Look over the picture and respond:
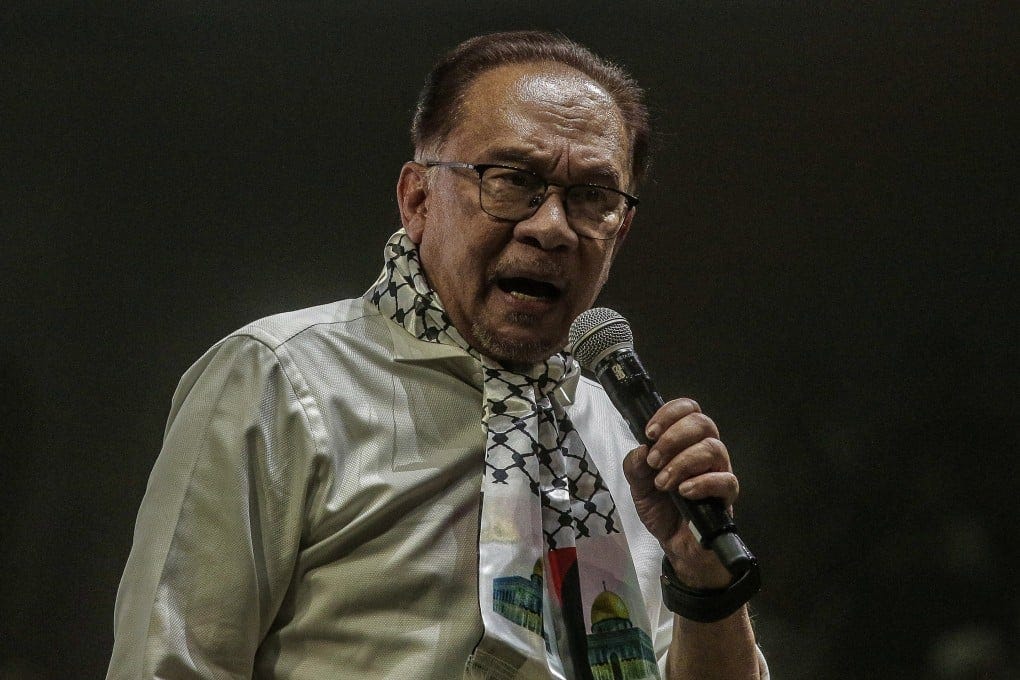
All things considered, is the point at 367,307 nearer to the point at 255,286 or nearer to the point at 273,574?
the point at 273,574

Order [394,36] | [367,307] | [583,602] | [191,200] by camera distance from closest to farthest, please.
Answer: [583,602] → [367,307] → [191,200] → [394,36]

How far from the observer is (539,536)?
136 centimetres

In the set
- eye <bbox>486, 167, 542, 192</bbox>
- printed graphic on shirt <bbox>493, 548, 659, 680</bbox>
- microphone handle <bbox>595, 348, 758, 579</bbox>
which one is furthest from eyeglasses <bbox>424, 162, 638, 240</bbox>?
printed graphic on shirt <bbox>493, 548, 659, 680</bbox>

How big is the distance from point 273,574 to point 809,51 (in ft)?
5.89

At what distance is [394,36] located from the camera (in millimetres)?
2279

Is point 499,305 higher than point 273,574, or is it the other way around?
point 499,305

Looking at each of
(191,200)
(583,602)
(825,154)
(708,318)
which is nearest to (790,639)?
(708,318)

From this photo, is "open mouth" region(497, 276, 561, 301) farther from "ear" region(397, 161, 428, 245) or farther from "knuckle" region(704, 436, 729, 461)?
"knuckle" region(704, 436, 729, 461)

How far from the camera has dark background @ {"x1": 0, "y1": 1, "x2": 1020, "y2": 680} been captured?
2.01 m

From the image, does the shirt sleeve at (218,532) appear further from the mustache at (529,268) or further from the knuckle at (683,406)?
the knuckle at (683,406)

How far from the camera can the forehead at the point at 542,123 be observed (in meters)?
1.50

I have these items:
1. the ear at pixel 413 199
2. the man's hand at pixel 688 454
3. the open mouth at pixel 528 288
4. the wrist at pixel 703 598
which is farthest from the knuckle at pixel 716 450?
the ear at pixel 413 199

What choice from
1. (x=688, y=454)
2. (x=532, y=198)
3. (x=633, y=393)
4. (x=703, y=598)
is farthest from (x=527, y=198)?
(x=703, y=598)

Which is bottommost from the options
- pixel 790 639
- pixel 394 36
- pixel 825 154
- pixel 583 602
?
pixel 790 639
